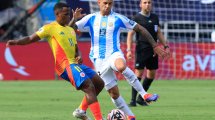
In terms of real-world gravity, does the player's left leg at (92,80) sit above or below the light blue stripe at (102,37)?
below

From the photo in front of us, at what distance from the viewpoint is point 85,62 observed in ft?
80.3

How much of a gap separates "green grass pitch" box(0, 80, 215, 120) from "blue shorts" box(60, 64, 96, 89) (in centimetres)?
121

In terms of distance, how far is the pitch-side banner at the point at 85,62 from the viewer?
24.2 meters

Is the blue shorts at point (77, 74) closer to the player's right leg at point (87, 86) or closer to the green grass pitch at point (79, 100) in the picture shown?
the player's right leg at point (87, 86)

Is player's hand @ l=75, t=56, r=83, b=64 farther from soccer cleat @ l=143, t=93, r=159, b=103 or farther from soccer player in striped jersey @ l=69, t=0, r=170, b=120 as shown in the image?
soccer cleat @ l=143, t=93, r=159, b=103

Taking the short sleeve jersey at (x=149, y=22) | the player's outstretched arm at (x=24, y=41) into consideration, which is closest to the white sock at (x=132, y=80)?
the player's outstretched arm at (x=24, y=41)

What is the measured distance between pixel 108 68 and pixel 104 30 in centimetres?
63

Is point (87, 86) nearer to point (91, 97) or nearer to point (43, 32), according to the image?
point (91, 97)

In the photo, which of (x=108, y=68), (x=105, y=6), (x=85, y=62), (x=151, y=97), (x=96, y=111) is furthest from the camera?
(x=85, y=62)

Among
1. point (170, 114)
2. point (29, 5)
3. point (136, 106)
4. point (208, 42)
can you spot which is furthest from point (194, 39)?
point (170, 114)

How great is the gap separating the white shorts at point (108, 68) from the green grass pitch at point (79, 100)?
2.68ft

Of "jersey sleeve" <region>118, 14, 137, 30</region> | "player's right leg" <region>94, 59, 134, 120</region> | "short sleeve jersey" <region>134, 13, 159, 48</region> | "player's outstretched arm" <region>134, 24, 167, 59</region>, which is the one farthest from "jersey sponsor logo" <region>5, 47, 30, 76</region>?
"player's outstretched arm" <region>134, 24, 167, 59</region>

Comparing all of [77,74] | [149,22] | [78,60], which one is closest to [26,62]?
[149,22]

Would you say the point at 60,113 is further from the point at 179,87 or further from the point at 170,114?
the point at 179,87
